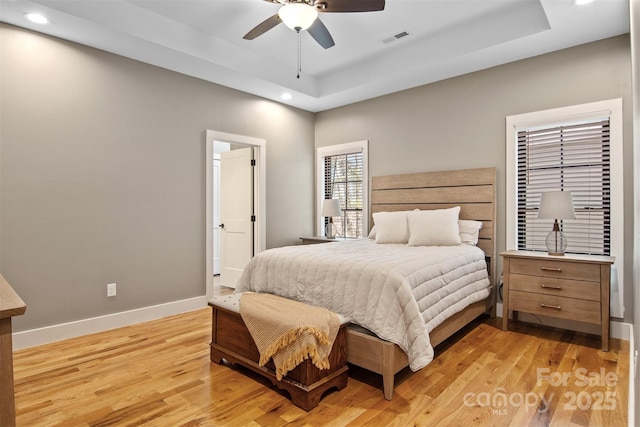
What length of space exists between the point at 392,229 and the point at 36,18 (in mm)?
3712

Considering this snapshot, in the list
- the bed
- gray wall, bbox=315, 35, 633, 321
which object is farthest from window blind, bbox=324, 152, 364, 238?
the bed

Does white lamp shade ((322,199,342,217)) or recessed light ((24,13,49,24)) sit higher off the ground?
recessed light ((24,13,49,24))

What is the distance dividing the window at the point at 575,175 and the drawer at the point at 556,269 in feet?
1.44

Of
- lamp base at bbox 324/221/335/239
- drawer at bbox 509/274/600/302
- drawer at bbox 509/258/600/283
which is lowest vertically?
drawer at bbox 509/274/600/302

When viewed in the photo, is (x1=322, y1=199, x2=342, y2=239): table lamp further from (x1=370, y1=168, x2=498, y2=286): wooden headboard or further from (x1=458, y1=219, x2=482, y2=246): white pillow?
(x1=458, y1=219, x2=482, y2=246): white pillow

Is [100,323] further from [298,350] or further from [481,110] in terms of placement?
[481,110]

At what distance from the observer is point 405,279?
2232 millimetres

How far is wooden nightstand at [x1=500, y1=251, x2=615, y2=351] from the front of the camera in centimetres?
286

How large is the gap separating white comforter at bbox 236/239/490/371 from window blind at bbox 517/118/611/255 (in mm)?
982

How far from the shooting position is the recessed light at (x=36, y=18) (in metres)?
2.79

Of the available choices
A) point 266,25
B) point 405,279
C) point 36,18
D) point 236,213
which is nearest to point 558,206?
point 405,279

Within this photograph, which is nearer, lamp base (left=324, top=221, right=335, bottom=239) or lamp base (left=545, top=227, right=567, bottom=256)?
lamp base (left=545, top=227, right=567, bottom=256)

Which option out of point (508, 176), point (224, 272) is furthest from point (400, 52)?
point (224, 272)

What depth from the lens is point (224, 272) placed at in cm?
545
